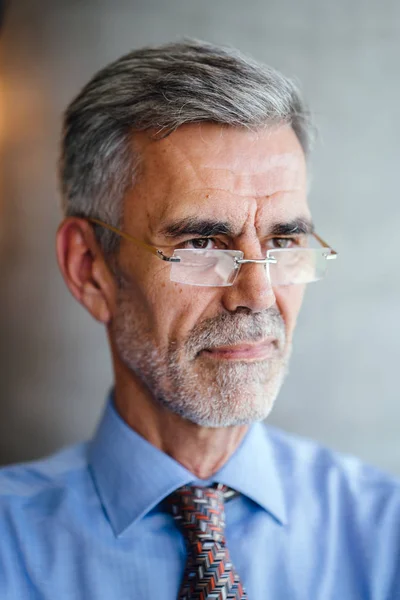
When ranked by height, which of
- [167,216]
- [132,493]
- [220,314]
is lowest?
[132,493]

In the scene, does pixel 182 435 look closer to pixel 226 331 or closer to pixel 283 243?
pixel 226 331

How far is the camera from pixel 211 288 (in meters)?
1.51

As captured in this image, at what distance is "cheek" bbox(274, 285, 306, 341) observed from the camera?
5.30 ft

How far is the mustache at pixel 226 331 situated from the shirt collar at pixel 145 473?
295 millimetres

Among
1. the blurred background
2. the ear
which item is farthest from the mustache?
the blurred background

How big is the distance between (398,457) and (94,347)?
993mm

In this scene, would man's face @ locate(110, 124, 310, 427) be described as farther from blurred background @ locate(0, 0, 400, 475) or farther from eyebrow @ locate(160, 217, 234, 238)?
blurred background @ locate(0, 0, 400, 475)

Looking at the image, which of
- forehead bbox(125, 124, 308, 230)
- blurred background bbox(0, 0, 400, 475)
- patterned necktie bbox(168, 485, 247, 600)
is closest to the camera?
patterned necktie bbox(168, 485, 247, 600)

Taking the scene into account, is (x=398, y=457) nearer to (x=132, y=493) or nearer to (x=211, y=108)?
(x=132, y=493)

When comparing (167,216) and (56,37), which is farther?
(56,37)

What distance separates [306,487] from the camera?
176cm

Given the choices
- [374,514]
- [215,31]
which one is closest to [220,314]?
[374,514]

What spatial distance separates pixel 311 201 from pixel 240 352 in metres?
0.71

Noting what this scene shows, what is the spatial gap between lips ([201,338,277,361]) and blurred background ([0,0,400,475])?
1.89ft
